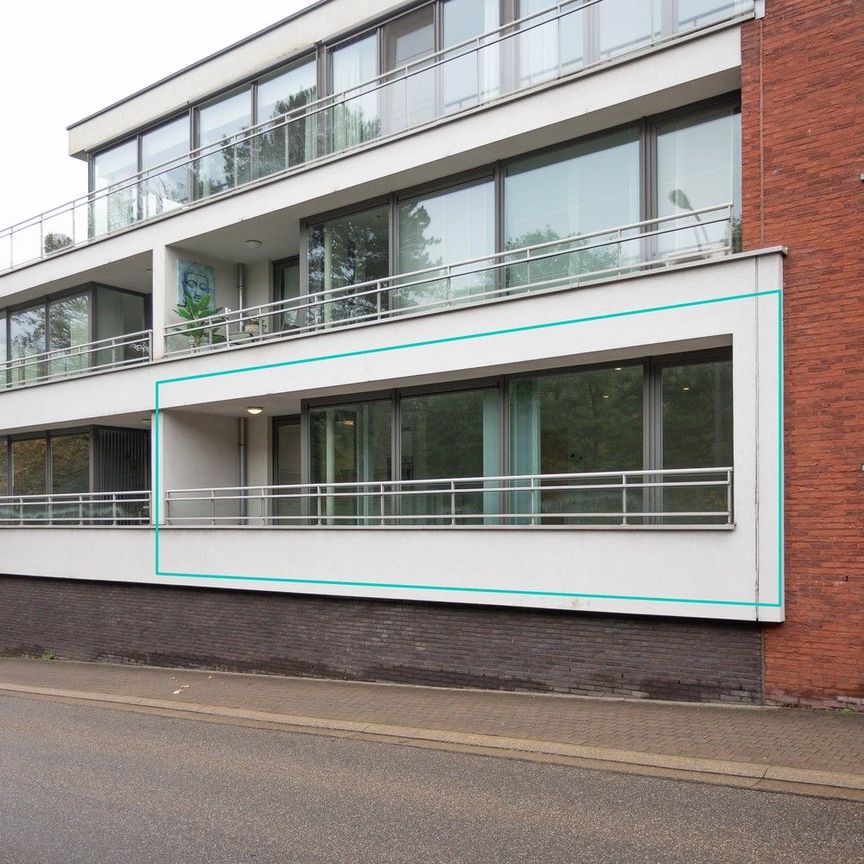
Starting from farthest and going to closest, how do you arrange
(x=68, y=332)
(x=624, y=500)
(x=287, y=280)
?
(x=68, y=332)
(x=287, y=280)
(x=624, y=500)

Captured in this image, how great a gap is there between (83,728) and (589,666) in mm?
5571

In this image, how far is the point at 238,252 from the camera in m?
16.4

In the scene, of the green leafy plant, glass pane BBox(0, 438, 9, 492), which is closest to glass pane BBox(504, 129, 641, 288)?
the green leafy plant

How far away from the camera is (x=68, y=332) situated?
19.2 meters

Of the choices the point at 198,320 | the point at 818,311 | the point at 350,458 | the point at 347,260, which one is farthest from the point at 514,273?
the point at 198,320

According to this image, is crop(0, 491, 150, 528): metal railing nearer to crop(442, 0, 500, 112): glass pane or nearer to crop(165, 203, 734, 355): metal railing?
crop(165, 203, 734, 355): metal railing

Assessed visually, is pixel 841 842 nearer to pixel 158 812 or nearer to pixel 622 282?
pixel 158 812

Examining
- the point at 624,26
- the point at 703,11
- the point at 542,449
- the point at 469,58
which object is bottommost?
the point at 542,449

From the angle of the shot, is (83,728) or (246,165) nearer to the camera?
(83,728)

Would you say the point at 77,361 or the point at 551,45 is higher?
the point at 551,45

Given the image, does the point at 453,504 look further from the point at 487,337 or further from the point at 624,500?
the point at 624,500

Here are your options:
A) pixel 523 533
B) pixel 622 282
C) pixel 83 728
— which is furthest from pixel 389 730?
pixel 622 282

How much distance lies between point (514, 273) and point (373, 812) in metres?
7.45

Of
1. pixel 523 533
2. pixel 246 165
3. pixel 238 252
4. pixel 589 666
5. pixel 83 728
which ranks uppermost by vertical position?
pixel 246 165
